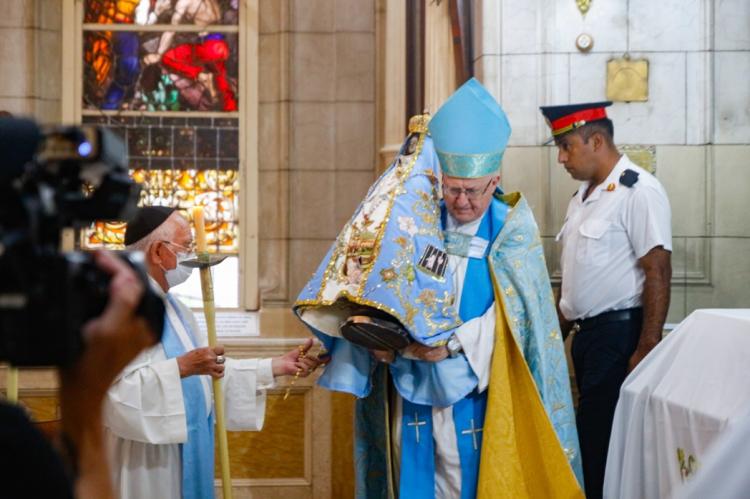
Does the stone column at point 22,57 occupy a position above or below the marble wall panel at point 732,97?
above

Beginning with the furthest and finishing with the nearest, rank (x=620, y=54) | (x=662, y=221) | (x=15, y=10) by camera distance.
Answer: (x=15, y=10) < (x=620, y=54) < (x=662, y=221)

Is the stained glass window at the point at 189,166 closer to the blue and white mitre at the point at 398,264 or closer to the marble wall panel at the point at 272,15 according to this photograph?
the marble wall panel at the point at 272,15

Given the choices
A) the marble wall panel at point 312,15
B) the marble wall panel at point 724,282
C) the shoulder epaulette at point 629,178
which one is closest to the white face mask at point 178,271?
the shoulder epaulette at point 629,178

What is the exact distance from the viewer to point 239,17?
700cm

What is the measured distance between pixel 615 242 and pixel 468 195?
111 centimetres

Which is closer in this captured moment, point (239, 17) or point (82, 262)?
point (82, 262)

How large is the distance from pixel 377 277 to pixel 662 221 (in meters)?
1.50

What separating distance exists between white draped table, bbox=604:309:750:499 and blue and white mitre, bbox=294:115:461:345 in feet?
2.27

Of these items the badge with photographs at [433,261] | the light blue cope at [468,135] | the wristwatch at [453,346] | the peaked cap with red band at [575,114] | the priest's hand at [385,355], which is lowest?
the priest's hand at [385,355]

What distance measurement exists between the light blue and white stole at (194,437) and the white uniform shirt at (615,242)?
1687mm

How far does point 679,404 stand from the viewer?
13.0ft

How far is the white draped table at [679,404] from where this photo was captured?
12.2 ft

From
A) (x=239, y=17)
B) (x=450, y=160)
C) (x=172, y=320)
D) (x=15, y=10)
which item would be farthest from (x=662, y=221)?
(x=15, y=10)

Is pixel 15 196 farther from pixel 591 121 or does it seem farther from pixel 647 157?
pixel 647 157
